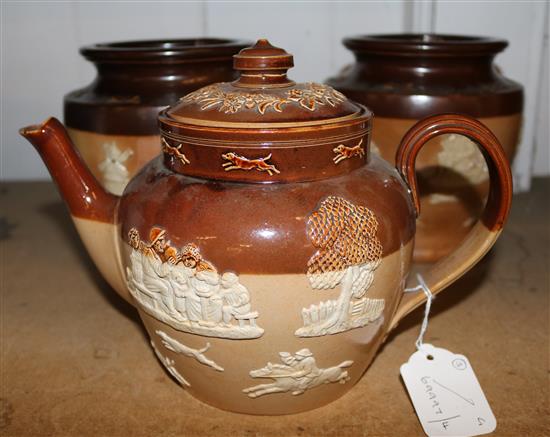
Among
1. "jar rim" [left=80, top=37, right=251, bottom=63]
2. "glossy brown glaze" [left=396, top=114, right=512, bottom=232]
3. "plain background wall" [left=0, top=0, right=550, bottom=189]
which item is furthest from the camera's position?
"plain background wall" [left=0, top=0, right=550, bottom=189]

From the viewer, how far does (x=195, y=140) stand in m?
0.80

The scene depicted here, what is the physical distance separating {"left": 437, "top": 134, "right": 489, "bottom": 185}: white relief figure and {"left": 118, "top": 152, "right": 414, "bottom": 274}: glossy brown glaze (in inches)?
16.9

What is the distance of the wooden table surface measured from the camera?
91 cm

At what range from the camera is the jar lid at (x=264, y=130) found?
0.78 m

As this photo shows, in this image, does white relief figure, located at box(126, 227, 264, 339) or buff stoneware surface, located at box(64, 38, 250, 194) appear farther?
buff stoneware surface, located at box(64, 38, 250, 194)

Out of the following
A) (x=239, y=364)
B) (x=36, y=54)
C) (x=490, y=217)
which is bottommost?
(x=239, y=364)

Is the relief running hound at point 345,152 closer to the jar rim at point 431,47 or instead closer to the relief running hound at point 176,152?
the relief running hound at point 176,152

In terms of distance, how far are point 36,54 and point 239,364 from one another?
140 cm

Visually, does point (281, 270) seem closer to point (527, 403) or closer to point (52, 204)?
point (527, 403)

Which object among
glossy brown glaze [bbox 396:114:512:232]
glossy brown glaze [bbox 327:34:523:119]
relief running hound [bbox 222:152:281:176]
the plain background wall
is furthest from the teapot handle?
the plain background wall

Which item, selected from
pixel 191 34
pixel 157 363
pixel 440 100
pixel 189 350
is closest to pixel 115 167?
pixel 157 363

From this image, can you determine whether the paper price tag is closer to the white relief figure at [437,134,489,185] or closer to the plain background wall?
the white relief figure at [437,134,489,185]

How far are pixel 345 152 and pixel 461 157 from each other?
0.50 m

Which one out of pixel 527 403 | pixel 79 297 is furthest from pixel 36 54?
pixel 527 403
